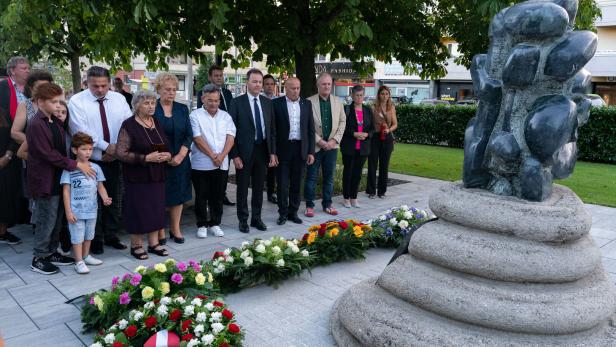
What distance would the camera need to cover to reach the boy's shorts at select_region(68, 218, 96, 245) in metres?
4.89

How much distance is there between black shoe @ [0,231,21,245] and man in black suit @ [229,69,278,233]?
2791 mm

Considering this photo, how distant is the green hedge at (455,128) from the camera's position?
14812 mm

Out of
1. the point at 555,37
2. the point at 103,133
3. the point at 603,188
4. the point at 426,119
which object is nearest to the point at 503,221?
the point at 555,37

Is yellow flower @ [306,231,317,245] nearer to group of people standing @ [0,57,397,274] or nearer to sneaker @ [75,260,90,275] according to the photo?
group of people standing @ [0,57,397,274]

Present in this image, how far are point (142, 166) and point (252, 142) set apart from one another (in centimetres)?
169

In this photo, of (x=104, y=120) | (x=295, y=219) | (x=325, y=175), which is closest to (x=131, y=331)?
(x=104, y=120)

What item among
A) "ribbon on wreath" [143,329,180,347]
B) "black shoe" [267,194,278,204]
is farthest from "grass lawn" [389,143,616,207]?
"ribbon on wreath" [143,329,180,347]

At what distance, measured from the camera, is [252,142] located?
648 centimetres

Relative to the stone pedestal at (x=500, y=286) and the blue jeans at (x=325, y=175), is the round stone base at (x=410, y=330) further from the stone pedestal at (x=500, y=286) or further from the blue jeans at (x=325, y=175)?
the blue jeans at (x=325, y=175)

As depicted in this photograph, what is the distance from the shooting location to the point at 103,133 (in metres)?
5.47

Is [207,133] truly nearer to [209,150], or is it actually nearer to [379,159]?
[209,150]

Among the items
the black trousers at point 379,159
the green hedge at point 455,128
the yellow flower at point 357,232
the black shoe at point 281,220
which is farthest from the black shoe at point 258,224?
the green hedge at point 455,128

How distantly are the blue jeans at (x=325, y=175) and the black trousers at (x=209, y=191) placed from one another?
1.61 m

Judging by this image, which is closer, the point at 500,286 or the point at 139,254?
the point at 500,286
